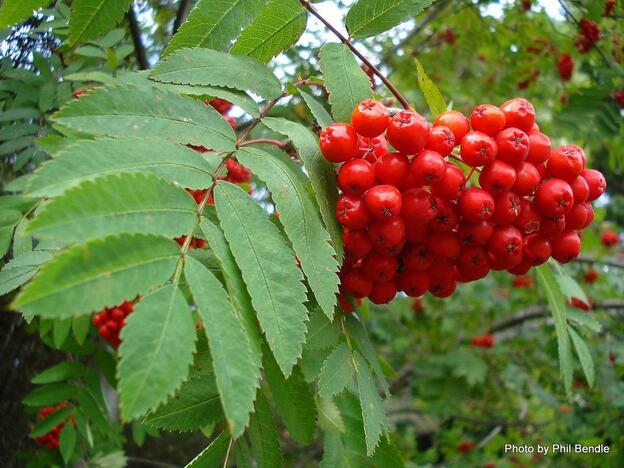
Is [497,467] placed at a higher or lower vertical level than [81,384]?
lower

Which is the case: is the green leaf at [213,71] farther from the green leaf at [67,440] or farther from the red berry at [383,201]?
the green leaf at [67,440]

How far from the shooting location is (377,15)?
5.36 feet

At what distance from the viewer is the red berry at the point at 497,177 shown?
1.46 m

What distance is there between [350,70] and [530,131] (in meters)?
0.52

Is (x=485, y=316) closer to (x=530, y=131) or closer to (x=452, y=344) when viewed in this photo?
(x=452, y=344)

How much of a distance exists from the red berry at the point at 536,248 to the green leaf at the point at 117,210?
3.18ft

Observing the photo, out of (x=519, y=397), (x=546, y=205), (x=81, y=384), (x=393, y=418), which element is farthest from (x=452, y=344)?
(x=546, y=205)

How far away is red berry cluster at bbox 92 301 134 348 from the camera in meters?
2.35

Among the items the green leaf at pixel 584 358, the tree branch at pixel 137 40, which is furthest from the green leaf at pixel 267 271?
the tree branch at pixel 137 40

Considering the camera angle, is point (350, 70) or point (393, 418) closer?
point (350, 70)

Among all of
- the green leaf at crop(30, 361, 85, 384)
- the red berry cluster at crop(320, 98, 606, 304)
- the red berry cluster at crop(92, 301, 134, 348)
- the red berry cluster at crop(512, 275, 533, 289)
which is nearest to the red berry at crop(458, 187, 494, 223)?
the red berry cluster at crop(320, 98, 606, 304)

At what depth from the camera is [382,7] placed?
1624 millimetres

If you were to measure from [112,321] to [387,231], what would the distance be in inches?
58.2

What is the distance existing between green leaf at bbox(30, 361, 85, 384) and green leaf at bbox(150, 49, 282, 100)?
1.64 metres
